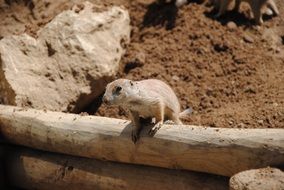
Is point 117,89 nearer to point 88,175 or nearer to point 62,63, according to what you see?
point 88,175

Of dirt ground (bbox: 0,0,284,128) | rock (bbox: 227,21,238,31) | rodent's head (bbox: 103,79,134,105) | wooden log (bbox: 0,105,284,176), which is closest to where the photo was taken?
wooden log (bbox: 0,105,284,176)

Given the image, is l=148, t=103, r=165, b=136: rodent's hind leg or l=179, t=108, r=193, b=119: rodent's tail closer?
l=148, t=103, r=165, b=136: rodent's hind leg

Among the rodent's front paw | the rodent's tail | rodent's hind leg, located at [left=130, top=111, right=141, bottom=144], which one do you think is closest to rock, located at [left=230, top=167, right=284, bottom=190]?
the rodent's front paw

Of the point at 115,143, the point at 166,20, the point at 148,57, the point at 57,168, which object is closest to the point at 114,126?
the point at 115,143

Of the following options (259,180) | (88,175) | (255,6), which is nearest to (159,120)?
(88,175)

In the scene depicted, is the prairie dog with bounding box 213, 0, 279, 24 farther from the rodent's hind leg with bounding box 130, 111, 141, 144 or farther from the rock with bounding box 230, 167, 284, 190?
the rock with bounding box 230, 167, 284, 190

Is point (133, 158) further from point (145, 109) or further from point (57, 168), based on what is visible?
point (57, 168)

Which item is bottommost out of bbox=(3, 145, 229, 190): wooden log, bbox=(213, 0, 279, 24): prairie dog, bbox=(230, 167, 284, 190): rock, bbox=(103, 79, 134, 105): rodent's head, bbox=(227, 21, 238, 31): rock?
bbox=(3, 145, 229, 190): wooden log

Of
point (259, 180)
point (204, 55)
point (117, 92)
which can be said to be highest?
point (117, 92)
